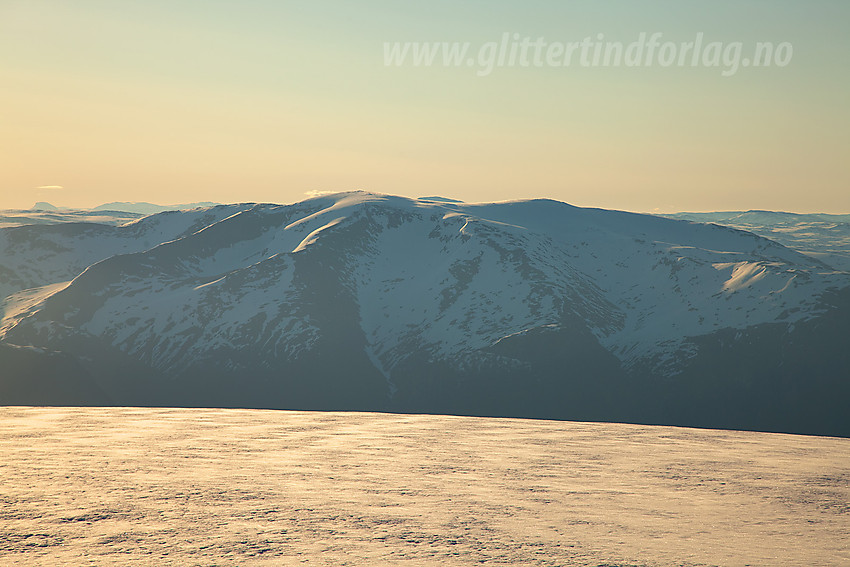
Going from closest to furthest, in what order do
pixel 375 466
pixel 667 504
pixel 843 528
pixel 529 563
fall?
pixel 529 563 → pixel 843 528 → pixel 667 504 → pixel 375 466

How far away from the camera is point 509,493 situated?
65.1ft

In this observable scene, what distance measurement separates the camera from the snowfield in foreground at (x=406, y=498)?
14859mm

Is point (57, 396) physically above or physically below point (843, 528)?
below

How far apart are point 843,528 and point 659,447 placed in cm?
1144

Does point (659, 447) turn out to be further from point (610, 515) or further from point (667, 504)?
point (610, 515)

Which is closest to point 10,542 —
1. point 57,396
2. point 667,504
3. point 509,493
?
point 509,493

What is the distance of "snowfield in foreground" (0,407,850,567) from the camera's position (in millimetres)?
14859

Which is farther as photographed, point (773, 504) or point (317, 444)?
point (317, 444)

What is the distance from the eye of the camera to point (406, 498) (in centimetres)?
1891

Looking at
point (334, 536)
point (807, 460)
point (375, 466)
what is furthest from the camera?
point (807, 460)

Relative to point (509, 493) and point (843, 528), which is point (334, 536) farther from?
point (843, 528)

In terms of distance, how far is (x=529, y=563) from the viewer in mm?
14258

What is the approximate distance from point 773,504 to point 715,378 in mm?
191945

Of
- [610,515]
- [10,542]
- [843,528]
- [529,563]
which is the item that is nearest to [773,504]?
[843,528]
